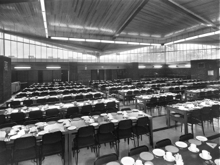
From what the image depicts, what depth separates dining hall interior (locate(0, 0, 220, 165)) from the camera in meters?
3.01

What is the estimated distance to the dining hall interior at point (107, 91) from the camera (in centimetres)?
301

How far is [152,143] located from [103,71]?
19.1 metres

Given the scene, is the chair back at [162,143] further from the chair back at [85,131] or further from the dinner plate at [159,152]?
the chair back at [85,131]

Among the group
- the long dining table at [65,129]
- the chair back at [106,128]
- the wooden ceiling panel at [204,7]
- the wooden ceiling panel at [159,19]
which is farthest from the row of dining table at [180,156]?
the wooden ceiling panel at [204,7]

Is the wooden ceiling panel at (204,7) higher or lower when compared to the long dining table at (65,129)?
higher

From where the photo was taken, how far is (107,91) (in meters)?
12.5

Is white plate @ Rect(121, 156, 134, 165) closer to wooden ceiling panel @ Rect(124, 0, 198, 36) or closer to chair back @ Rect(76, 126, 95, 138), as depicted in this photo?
chair back @ Rect(76, 126, 95, 138)

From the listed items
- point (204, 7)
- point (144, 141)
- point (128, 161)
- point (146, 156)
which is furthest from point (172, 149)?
point (204, 7)

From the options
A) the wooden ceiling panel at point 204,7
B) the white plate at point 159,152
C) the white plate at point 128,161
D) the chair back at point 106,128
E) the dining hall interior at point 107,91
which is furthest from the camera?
the wooden ceiling panel at point 204,7

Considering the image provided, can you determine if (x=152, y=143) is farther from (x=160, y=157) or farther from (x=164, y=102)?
(x=164, y=102)

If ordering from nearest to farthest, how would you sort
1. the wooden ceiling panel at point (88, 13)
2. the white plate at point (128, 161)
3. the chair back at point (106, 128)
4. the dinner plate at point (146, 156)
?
the white plate at point (128, 161) → the dinner plate at point (146, 156) → the chair back at point (106, 128) → the wooden ceiling panel at point (88, 13)

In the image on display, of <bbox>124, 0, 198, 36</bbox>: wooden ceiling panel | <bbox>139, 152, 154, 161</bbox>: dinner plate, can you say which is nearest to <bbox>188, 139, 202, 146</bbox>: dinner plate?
<bbox>139, 152, 154, 161</bbox>: dinner plate

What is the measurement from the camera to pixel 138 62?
24141 millimetres

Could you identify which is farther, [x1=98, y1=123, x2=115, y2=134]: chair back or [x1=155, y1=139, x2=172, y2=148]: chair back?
[x1=98, y1=123, x2=115, y2=134]: chair back
